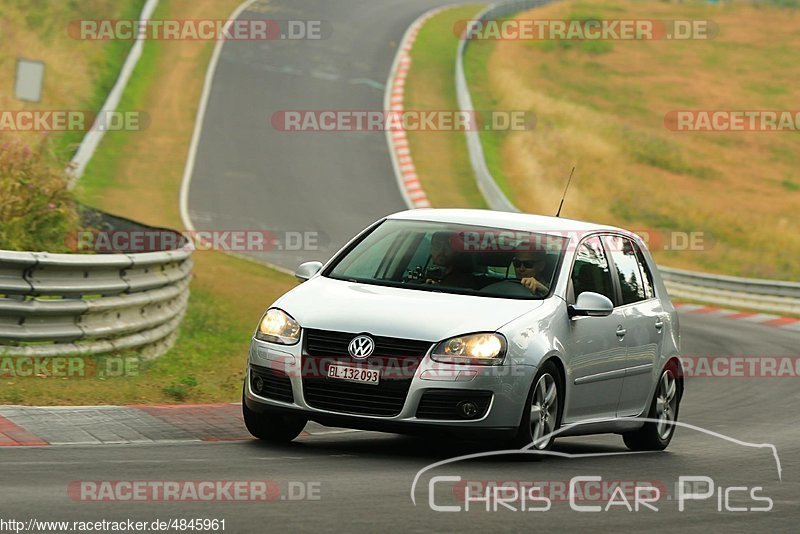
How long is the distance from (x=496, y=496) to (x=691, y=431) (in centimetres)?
547

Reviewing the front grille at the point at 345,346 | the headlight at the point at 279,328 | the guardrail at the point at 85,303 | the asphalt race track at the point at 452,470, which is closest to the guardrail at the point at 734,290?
the asphalt race track at the point at 452,470

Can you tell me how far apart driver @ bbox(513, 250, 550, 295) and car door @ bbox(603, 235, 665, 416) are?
0.88 meters

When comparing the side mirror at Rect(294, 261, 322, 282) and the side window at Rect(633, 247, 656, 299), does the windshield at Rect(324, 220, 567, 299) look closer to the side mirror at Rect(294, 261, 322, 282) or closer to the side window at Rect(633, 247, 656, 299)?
the side mirror at Rect(294, 261, 322, 282)

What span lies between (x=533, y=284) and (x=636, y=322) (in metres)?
1.22

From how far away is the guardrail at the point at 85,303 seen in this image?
39.3 ft

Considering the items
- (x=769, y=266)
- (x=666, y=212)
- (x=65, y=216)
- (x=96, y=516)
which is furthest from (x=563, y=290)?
(x=666, y=212)

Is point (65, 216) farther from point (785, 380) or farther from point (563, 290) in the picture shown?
point (785, 380)

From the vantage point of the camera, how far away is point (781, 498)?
886 cm
